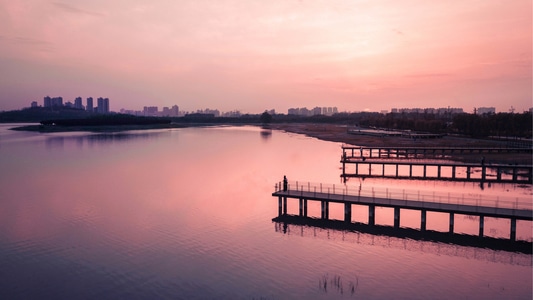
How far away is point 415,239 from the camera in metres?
29.2

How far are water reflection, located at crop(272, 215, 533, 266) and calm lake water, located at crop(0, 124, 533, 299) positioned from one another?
0.51ft

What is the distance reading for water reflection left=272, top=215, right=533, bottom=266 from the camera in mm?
26469

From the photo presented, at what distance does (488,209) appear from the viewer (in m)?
29.8

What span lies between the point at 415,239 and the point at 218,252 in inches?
539

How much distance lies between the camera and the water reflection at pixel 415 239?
86.8 feet

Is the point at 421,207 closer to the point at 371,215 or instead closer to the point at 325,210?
the point at 371,215

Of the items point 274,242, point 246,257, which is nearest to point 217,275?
point 246,257

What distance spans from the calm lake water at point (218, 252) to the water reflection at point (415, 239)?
0.15m

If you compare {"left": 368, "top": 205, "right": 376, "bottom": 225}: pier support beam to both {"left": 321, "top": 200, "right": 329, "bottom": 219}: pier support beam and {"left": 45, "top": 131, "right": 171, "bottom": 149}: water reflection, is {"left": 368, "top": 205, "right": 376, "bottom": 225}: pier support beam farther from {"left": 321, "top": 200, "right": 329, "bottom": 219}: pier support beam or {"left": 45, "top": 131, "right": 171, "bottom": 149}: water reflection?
{"left": 45, "top": 131, "right": 171, "bottom": 149}: water reflection

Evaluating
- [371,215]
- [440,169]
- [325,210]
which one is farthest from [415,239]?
[440,169]

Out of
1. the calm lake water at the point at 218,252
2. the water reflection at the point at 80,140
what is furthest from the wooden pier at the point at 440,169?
the water reflection at the point at 80,140

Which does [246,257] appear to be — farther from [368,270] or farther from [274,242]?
[368,270]

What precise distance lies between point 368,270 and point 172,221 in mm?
16761

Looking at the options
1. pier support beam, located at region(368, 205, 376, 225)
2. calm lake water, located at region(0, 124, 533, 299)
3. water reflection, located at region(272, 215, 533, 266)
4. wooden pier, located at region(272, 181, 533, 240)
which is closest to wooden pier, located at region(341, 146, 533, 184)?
calm lake water, located at region(0, 124, 533, 299)
